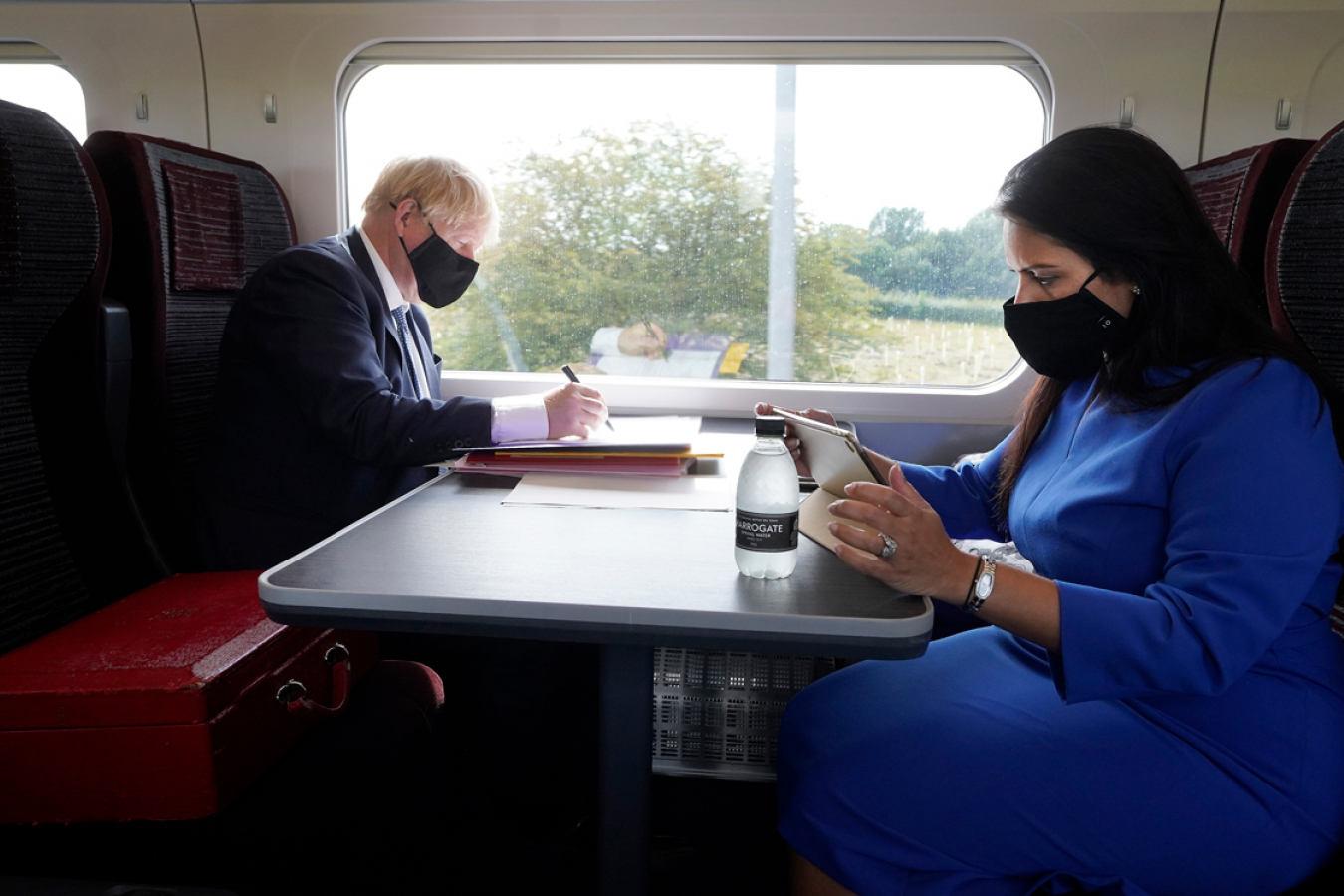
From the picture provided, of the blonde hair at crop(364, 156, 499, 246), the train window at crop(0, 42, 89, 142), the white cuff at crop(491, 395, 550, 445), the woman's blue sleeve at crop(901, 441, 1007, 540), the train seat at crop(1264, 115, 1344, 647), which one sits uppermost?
the train window at crop(0, 42, 89, 142)

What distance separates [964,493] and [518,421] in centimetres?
86

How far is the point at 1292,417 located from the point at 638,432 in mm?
1156

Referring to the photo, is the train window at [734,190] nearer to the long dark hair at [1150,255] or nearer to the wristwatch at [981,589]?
the long dark hair at [1150,255]

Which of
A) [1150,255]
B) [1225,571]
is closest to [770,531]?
[1225,571]

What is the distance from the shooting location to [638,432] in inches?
74.3

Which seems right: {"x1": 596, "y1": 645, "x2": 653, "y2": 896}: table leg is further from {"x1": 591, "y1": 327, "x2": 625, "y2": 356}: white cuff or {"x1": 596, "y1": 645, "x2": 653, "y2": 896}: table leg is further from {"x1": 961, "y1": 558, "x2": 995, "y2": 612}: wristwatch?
{"x1": 591, "y1": 327, "x2": 625, "y2": 356}: white cuff

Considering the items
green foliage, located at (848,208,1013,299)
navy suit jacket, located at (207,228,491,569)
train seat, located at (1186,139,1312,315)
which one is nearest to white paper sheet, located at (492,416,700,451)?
navy suit jacket, located at (207,228,491,569)

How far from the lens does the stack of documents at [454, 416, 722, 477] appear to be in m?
1.63

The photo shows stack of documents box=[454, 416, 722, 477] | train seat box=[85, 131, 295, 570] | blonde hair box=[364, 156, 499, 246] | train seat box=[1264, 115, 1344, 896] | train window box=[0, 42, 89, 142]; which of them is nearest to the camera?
train seat box=[1264, 115, 1344, 896]

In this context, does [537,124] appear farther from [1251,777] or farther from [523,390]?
[1251,777]

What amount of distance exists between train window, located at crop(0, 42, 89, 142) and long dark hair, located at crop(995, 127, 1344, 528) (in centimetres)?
264

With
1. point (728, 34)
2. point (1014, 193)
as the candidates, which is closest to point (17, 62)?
point (728, 34)

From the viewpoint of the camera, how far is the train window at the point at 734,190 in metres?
2.39

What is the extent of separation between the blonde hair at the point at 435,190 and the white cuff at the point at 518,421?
0.56 meters
